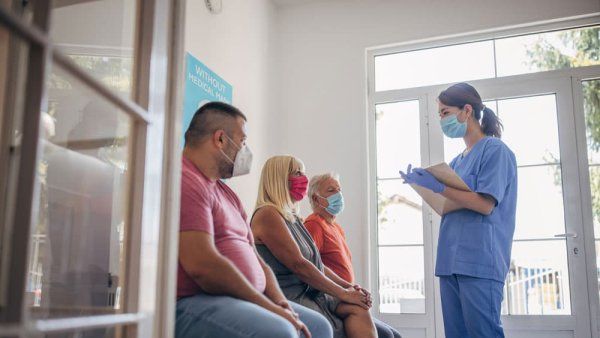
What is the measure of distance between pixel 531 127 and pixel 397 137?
0.81 m

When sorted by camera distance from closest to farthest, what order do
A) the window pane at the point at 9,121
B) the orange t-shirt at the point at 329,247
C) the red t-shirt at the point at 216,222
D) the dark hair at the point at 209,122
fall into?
1. the window pane at the point at 9,121
2. the red t-shirt at the point at 216,222
3. the dark hair at the point at 209,122
4. the orange t-shirt at the point at 329,247

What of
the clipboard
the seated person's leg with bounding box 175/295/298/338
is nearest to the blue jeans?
the seated person's leg with bounding box 175/295/298/338

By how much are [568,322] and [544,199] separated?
0.69 m

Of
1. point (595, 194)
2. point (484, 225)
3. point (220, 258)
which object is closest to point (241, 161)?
point (220, 258)

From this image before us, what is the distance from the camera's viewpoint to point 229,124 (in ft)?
5.98

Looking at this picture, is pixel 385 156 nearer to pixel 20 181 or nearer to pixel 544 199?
pixel 544 199

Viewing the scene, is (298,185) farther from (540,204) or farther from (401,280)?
(540,204)

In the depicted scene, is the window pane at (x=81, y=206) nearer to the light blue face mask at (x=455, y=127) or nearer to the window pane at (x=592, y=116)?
the light blue face mask at (x=455, y=127)

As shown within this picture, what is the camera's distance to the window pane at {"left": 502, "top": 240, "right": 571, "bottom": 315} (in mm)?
3328

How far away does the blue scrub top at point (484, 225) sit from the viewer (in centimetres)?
258

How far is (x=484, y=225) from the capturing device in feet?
8.64

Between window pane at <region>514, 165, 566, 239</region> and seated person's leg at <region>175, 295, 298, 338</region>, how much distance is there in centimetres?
237

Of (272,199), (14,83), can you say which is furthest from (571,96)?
(14,83)

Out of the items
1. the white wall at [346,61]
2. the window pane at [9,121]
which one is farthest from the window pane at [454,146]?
the window pane at [9,121]
